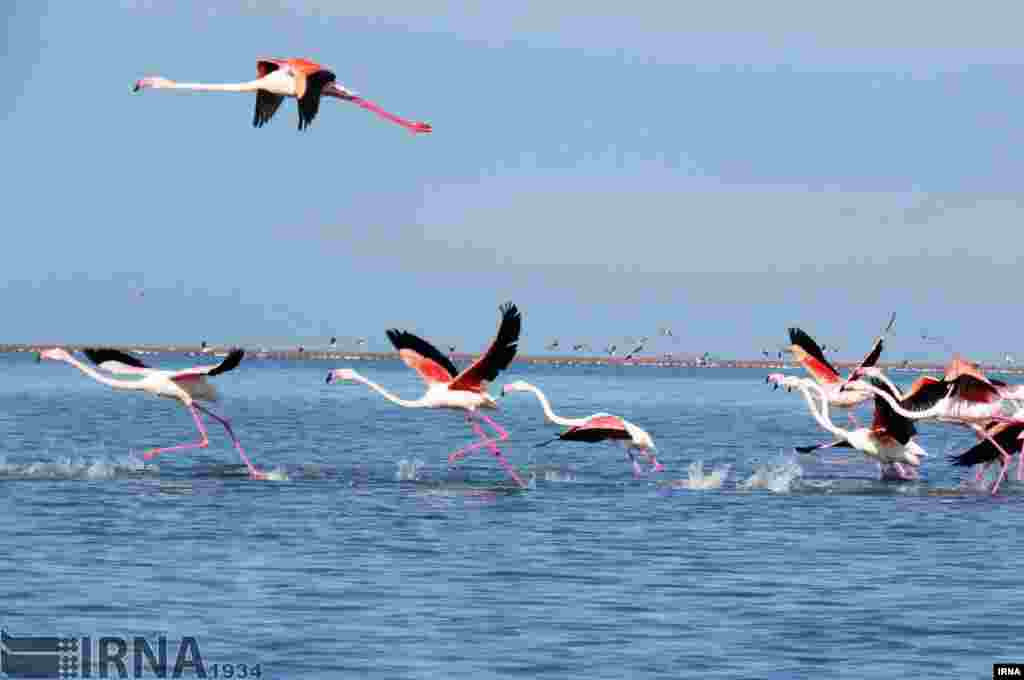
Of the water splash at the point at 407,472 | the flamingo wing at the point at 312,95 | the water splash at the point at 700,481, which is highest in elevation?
the flamingo wing at the point at 312,95

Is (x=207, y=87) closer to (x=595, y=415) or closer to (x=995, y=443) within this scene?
(x=595, y=415)

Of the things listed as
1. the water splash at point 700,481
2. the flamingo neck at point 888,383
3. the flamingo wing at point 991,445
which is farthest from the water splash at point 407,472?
the flamingo wing at point 991,445

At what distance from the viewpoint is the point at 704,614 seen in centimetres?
1527

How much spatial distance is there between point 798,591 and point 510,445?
25.4 metres

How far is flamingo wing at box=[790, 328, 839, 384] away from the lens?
1268 inches

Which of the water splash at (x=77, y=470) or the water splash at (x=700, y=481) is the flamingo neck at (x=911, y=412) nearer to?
the water splash at (x=700, y=481)

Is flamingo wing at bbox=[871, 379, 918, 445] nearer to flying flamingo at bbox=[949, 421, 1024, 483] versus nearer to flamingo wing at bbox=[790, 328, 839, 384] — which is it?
flying flamingo at bbox=[949, 421, 1024, 483]

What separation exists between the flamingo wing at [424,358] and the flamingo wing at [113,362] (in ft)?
11.5

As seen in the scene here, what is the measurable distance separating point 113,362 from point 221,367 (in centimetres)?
214

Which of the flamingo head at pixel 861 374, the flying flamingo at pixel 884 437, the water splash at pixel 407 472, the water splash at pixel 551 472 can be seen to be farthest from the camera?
the water splash at pixel 551 472

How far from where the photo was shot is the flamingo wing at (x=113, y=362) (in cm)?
2538

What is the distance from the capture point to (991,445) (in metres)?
27.6

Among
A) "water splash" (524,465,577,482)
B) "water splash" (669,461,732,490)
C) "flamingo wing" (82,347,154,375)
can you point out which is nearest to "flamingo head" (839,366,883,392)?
"water splash" (669,461,732,490)

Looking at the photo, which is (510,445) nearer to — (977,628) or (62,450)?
(62,450)
